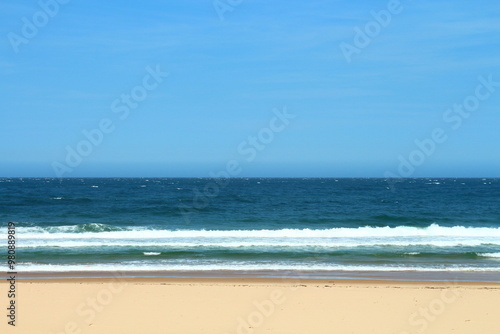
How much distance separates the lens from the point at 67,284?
1374 cm

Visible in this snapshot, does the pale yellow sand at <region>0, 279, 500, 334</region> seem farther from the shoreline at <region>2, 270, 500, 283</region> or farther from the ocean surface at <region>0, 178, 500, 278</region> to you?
the ocean surface at <region>0, 178, 500, 278</region>

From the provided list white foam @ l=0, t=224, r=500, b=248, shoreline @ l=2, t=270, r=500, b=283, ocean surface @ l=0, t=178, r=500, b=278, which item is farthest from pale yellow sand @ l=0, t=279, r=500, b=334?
white foam @ l=0, t=224, r=500, b=248

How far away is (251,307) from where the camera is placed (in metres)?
11.3

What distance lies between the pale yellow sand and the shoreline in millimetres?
809

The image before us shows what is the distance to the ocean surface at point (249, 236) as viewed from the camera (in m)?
18.3

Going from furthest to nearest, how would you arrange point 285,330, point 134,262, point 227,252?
point 227,252 → point 134,262 → point 285,330

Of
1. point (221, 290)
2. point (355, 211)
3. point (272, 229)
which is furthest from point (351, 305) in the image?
point (355, 211)

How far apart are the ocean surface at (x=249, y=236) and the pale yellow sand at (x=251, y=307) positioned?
3351 mm

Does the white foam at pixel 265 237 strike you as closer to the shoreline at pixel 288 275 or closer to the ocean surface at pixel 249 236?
the ocean surface at pixel 249 236

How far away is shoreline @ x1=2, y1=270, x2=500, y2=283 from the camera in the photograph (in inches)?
592

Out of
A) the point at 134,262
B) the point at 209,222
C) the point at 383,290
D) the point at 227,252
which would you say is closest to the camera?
the point at 383,290

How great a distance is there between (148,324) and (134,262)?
8.86 metres

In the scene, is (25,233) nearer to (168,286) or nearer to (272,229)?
(272,229)

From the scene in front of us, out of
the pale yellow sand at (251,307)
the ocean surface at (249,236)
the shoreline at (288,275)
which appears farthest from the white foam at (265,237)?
the pale yellow sand at (251,307)
